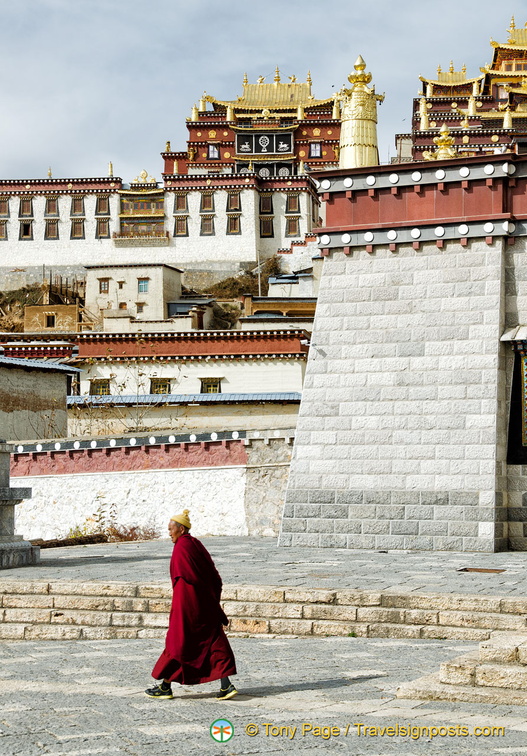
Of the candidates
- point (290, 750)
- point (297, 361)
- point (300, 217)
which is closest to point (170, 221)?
point (300, 217)

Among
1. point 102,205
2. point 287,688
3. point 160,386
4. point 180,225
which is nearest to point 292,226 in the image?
point 180,225

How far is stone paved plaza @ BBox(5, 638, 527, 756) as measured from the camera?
248 inches

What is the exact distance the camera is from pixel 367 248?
1650 centimetres

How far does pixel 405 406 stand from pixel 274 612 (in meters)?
6.13

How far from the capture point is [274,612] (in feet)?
33.7

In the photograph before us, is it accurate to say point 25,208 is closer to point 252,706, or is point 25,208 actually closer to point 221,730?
point 252,706

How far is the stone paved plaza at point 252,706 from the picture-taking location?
629cm

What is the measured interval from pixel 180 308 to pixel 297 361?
64.3 feet

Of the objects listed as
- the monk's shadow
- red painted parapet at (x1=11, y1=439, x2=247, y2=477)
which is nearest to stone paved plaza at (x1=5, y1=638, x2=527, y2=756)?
the monk's shadow

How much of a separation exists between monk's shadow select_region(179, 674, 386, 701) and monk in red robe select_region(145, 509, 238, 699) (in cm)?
17

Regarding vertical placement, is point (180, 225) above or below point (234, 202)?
below

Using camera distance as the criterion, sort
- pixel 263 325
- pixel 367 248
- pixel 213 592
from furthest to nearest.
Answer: pixel 263 325
pixel 367 248
pixel 213 592

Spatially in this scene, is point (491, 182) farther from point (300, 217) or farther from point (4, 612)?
point (300, 217)

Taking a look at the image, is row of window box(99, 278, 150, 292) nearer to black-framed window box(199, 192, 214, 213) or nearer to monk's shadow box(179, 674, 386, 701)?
black-framed window box(199, 192, 214, 213)
